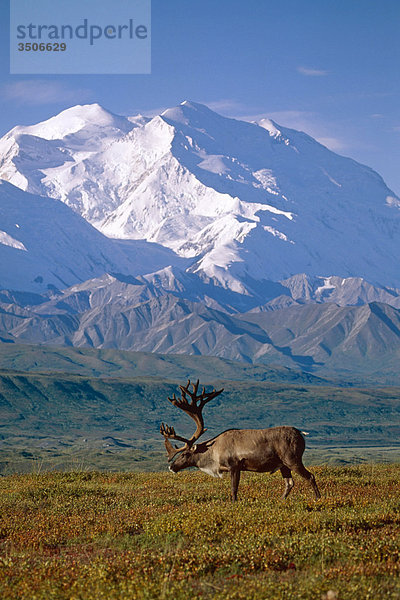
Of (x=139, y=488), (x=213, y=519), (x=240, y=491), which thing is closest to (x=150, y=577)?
(x=213, y=519)

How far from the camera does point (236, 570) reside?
15383 millimetres

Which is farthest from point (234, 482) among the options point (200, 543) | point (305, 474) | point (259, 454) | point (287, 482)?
point (200, 543)

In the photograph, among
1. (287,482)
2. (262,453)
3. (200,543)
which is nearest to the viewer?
(200,543)

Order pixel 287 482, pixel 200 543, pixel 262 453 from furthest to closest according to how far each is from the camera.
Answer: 1. pixel 287 482
2. pixel 262 453
3. pixel 200 543

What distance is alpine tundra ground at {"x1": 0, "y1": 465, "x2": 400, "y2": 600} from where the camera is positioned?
46.4ft

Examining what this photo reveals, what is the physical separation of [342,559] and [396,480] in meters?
13.0

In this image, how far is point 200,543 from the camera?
57.0 feet

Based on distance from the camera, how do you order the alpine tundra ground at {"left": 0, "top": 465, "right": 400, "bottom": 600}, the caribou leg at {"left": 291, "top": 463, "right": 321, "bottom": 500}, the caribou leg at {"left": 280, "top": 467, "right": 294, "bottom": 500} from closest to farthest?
the alpine tundra ground at {"left": 0, "top": 465, "right": 400, "bottom": 600}, the caribou leg at {"left": 291, "top": 463, "right": 321, "bottom": 500}, the caribou leg at {"left": 280, "top": 467, "right": 294, "bottom": 500}

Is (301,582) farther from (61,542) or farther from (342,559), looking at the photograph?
(61,542)

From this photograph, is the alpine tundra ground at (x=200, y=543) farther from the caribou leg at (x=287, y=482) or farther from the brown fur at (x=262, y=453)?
the brown fur at (x=262, y=453)

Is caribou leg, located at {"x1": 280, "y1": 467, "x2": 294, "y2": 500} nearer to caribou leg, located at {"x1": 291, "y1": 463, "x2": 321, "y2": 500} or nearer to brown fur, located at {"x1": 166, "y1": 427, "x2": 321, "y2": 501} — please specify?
brown fur, located at {"x1": 166, "y1": 427, "x2": 321, "y2": 501}

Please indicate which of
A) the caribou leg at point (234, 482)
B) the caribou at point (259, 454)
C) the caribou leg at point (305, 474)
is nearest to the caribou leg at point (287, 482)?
the caribou at point (259, 454)

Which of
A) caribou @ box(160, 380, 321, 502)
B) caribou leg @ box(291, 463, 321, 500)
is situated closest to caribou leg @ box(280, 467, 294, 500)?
caribou @ box(160, 380, 321, 502)

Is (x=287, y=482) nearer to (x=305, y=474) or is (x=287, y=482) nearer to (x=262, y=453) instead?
(x=305, y=474)
